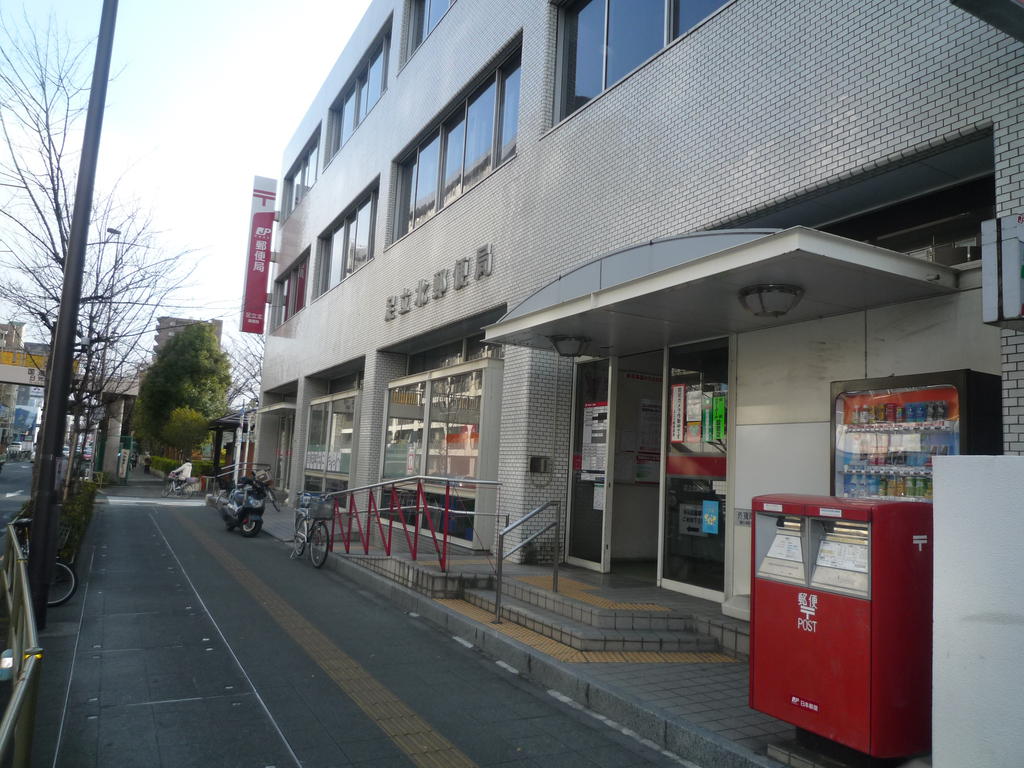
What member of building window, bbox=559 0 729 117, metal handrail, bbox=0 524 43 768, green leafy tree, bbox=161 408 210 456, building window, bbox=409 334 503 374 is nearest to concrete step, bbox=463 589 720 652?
metal handrail, bbox=0 524 43 768

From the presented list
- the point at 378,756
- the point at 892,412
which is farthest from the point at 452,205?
the point at 378,756

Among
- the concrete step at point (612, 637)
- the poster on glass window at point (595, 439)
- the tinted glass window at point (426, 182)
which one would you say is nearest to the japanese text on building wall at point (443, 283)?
the tinted glass window at point (426, 182)

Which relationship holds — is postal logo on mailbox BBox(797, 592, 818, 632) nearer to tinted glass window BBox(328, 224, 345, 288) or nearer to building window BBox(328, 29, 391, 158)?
building window BBox(328, 29, 391, 158)

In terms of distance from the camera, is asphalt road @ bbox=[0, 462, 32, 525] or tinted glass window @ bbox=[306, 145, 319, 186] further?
tinted glass window @ bbox=[306, 145, 319, 186]

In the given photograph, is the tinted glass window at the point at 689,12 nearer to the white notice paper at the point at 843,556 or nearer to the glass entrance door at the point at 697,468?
the glass entrance door at the point at 697,468

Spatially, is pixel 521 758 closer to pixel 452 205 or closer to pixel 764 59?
pixel 764 59

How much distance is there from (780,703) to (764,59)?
20.9 feet

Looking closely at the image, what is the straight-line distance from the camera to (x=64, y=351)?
712 centimetres

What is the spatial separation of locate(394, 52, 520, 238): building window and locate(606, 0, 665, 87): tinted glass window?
2538mm

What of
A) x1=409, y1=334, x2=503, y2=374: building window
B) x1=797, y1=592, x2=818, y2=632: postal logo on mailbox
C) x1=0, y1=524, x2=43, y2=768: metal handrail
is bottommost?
x1=0, y1=524, x2=43, y2=768: metal handrail

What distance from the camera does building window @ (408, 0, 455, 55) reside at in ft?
55.4

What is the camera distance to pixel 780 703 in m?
4.33

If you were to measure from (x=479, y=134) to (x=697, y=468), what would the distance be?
8488 millimetres

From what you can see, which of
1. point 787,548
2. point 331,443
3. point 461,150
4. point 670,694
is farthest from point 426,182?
point 787,548
